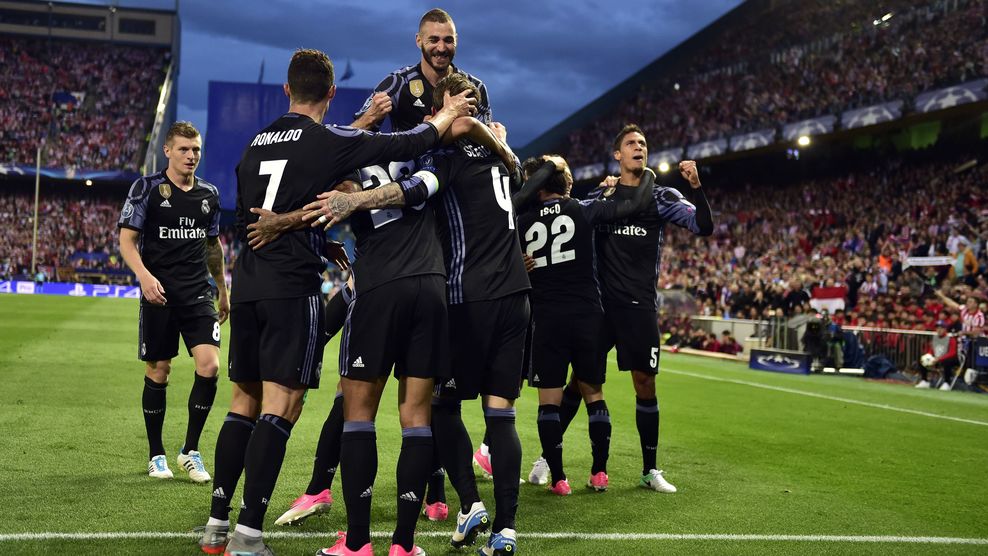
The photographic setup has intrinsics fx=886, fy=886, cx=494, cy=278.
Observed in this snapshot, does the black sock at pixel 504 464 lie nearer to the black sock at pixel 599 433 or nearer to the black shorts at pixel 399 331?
the black shorts at pixel 399 331

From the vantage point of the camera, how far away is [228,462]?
14.8ft

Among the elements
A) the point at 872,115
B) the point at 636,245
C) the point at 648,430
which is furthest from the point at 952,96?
the point at 648,430

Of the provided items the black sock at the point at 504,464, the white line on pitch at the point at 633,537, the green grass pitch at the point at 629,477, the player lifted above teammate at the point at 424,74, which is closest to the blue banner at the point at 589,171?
the green grass pitch at the point at 629,477

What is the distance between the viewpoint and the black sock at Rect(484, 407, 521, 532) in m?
4.45

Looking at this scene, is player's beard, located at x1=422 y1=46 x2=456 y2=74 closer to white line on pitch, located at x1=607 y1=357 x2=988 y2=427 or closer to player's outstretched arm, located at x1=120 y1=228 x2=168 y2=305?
player's outstretched arm, located at x1=120 y1=228 x2=168 y2=305

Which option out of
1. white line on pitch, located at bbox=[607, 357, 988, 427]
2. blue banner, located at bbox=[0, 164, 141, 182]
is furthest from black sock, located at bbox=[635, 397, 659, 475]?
blue banner, located at bbox=[0, 164, 141, 182]

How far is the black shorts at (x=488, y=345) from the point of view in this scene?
180 inches

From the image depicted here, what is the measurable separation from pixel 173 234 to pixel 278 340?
8.67 ft

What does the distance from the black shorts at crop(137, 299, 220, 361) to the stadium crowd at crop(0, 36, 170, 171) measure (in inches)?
2026

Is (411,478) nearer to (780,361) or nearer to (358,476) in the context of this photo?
(358,476)

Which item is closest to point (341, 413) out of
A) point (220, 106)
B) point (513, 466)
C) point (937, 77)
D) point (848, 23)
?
point (513, 466)

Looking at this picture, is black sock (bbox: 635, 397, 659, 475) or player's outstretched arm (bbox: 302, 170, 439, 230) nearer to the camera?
player's outstretched arm (bbox: 302, 170, 439, 230)

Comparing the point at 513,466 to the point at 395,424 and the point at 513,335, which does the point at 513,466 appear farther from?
the point at 395,424

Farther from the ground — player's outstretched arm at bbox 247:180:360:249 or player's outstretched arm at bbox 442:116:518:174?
player's outstretched arm at bbox 442:116:518:174
